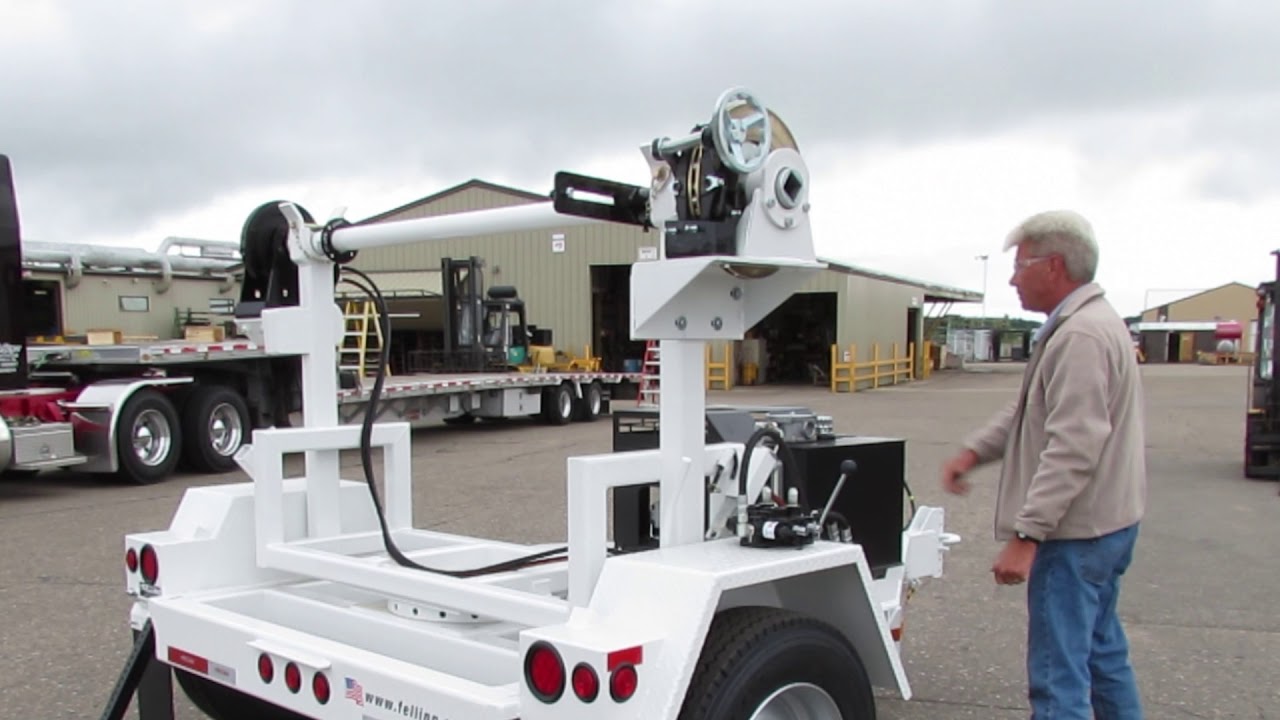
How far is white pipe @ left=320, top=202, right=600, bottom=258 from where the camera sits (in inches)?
123

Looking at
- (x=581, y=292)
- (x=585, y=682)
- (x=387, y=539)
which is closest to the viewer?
(x=585, y=682)

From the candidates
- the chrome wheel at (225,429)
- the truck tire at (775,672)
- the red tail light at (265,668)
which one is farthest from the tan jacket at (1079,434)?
the chrome wheel at (225,429)

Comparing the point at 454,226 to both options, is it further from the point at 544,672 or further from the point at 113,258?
the point at 113,258

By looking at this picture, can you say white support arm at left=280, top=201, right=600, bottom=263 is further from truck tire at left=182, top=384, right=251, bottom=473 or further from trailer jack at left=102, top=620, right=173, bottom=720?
truck tire at left=182, top=384, right=251, bottom=473

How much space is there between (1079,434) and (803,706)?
1052 mm

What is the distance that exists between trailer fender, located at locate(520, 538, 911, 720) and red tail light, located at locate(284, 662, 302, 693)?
2.57 ft

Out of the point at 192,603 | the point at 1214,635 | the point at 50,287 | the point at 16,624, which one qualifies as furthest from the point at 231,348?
the point at 1214,635

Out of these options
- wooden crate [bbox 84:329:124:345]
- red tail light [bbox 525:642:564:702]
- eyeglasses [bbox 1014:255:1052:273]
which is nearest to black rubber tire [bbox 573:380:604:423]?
wooden crate [bbox 84:329:124:345]

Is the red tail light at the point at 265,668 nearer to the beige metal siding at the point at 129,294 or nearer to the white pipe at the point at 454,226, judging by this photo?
the white pipe at the point at 454,226

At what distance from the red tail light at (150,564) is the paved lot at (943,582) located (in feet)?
3.12

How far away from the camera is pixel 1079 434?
2840mm

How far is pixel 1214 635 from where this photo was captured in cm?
509

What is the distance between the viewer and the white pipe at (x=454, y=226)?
Answer: 312 centimetres

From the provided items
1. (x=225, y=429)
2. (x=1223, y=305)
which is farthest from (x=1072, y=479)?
(x=1223, y=305)
